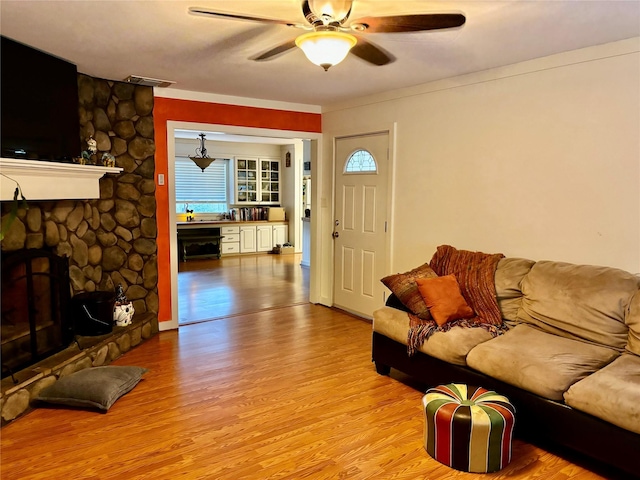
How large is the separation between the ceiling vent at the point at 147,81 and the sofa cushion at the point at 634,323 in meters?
3.87

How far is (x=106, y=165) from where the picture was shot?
12.7 ft

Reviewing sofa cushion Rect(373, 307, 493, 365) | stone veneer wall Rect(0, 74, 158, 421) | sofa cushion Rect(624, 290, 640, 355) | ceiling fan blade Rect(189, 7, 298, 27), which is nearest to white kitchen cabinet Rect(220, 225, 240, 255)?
stone veneer wall Rect(0, 74, 158, 421)

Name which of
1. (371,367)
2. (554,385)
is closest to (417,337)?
(371,367)

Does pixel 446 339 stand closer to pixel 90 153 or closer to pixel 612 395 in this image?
pixel 612 395

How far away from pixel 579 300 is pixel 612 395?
80 cm

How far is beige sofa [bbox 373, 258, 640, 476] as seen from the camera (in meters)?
2.18

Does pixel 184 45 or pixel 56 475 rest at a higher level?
pixel 184 45

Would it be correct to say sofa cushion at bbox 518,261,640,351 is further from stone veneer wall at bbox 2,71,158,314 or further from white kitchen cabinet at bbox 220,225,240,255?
white kitchen cabinet at bbox 220,225,240,255

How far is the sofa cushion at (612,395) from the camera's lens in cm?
207

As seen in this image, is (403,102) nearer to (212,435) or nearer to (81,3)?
(81,3)

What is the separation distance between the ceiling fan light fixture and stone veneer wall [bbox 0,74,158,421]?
2557 millimetres

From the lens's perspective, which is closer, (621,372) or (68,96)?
(621,372)

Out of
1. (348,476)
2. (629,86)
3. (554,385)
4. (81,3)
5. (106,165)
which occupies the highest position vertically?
(81,3)

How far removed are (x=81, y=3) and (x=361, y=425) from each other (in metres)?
2.79
